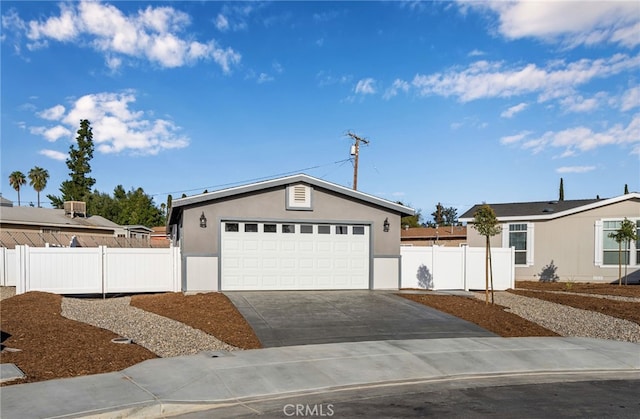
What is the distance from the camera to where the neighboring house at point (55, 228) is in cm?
3073

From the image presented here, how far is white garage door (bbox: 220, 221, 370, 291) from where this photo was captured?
624 inches

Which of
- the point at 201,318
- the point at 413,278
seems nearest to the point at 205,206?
the point at 201,318

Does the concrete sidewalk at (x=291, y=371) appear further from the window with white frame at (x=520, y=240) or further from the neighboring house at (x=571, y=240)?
the window with white frame at (x=520, y=240)

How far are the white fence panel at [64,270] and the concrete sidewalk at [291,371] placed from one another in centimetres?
829

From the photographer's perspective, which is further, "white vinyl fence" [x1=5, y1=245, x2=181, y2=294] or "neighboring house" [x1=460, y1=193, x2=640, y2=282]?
"neighboring house" [x1=460, y1=193, x2=640, y2=282]

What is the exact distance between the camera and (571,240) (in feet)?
78.7

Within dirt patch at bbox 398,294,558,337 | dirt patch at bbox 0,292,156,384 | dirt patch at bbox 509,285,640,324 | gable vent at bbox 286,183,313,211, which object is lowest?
dirt patch at bbox 509,285,640,324

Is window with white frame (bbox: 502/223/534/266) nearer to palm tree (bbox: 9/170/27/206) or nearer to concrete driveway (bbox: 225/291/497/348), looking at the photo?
concrete driveway (bbox: 225/291/497/348)

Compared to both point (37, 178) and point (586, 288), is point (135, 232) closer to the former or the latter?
point (37, 178)

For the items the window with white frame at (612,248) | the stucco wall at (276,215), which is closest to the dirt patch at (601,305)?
the stucco wall at (276,215)

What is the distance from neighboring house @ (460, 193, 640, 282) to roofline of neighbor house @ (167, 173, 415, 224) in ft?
24.1

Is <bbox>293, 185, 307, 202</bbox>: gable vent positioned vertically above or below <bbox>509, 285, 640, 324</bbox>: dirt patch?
above

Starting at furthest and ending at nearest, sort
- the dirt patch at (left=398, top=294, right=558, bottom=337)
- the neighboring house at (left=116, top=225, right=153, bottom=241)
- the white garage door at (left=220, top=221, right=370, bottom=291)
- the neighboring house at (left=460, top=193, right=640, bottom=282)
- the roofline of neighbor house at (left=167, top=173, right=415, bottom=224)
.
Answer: the neighboring house at (left=116, top=225, right=153, bottom=241), the neighboring house at (left=460, top=193, right=640, bottom=282), the white garage door at (left=220, top=221, right=370, bottom=291), the roofline of neighbor house at (left=167, top=173, right=415, bottom=224), the dirt patch at (left=398, top=294, right=558, bottom=337)

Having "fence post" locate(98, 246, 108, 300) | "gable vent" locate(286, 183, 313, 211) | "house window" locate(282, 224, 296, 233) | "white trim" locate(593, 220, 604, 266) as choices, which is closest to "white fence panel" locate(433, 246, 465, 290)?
"gable vent" locate(286, 183, 313, 211)
